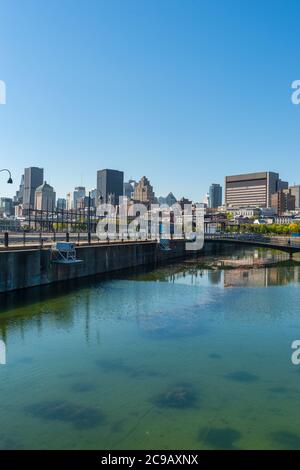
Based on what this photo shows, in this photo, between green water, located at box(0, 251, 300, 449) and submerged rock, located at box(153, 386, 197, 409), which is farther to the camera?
submerged rock, located at box(153, 386, 197, 409)

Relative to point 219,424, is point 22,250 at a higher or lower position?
higher

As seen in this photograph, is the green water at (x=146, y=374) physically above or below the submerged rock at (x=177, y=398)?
below

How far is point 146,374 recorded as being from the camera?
795 inches

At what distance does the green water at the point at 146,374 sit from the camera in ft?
47.7

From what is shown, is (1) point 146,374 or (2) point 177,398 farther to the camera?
(1) point 146,374

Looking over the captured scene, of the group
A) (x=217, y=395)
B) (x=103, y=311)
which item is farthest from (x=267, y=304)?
(x=217, y=395)

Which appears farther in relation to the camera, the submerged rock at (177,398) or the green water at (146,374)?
A: the submerged rock at (177,398)

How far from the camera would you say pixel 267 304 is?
1561 inches

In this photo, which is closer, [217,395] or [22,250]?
[217,395]

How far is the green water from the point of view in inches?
572

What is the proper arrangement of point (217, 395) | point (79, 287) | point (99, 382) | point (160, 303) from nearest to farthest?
point (217, 395), point (99, 382), point (160, 303), point (79, 287)

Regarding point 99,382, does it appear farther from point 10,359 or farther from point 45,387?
point 10,359

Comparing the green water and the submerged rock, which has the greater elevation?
the submerged rock

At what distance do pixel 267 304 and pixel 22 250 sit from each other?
25.0 metres
